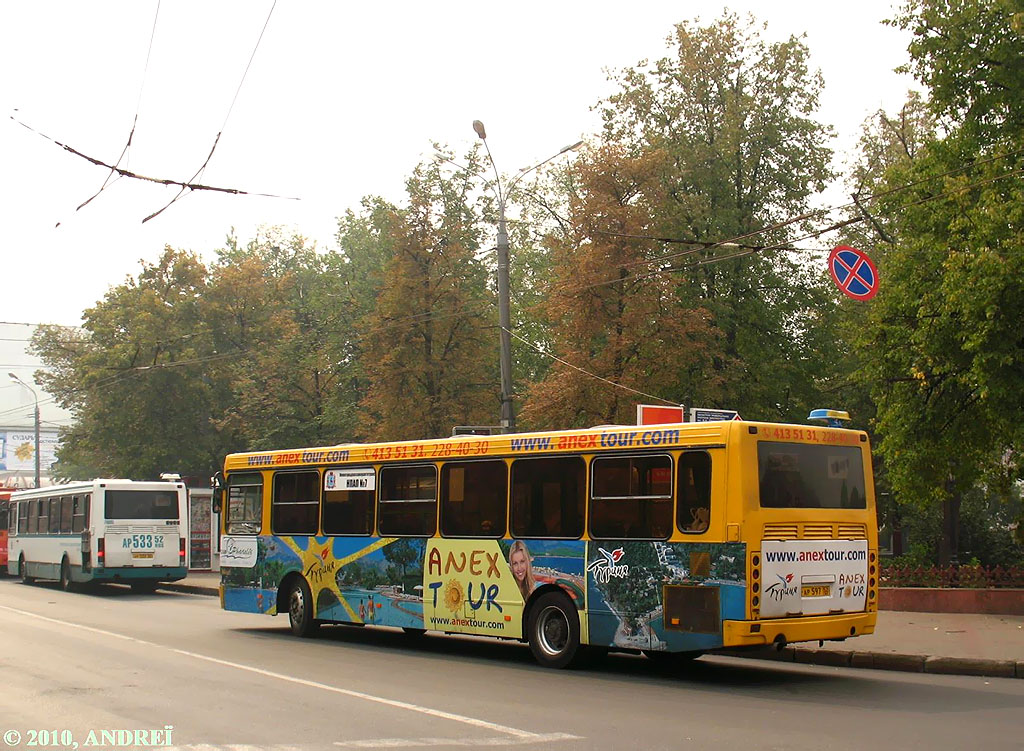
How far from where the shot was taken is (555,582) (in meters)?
13.9

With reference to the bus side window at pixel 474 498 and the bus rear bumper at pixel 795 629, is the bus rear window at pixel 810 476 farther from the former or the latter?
the bus side window at pixel 474 498

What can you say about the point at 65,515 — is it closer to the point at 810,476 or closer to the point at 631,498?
the point at 631,498

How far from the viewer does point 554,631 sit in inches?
551

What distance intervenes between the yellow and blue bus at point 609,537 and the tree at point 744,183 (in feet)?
58.1

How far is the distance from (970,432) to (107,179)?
52.4 feet

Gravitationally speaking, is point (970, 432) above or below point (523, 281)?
below

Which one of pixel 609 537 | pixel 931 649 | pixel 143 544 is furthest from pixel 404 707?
pixel 143 544

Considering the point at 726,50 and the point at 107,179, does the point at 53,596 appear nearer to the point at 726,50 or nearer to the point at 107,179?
the point at 107,179

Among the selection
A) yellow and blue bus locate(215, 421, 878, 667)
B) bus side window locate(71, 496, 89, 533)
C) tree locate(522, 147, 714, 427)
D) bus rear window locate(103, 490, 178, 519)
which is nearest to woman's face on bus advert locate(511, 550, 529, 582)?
yellow and blue bus locate(215, 421, 878, 667)

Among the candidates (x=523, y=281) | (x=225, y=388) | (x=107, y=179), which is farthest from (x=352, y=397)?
(x=107, y=179)

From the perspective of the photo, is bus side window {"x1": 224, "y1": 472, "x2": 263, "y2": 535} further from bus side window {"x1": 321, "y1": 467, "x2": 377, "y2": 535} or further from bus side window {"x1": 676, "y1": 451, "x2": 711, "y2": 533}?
bus side window {"x1": 676, "y1": 451, "x2": 711, "y2": 533}

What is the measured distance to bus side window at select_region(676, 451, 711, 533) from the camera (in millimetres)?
12352

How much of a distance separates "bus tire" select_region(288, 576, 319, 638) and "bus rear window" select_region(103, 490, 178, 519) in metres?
11.9

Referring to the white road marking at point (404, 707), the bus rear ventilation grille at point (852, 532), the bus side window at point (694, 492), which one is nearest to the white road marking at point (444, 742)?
the white road marking at point (404, 707)
